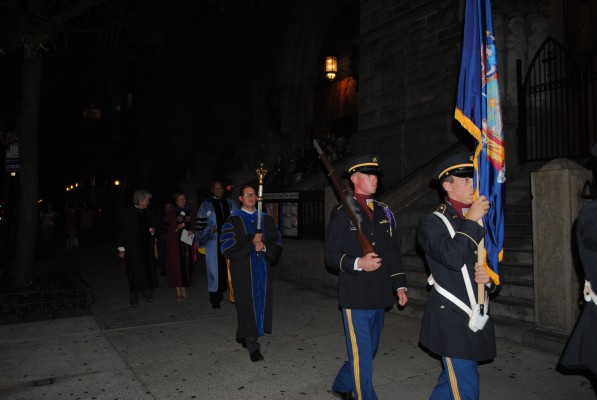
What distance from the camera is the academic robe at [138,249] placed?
26.5 ft

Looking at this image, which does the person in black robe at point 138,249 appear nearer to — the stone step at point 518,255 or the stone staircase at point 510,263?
the stone staircase at point 510,263

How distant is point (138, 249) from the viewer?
8.28 m

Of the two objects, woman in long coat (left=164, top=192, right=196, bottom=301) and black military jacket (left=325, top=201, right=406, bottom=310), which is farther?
woman in long coat (left=164, top=192, right=196, bottom=301)

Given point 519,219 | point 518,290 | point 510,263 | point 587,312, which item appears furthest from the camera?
point 519,219

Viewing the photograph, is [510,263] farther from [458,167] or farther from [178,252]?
[178,252]

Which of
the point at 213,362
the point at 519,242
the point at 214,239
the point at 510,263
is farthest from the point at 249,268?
the point at 519,242

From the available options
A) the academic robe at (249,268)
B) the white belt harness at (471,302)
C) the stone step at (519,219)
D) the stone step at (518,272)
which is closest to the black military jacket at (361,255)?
the white belt harness at (471,302)

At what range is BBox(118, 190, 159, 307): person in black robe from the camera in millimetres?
8039

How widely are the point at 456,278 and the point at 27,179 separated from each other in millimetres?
8225

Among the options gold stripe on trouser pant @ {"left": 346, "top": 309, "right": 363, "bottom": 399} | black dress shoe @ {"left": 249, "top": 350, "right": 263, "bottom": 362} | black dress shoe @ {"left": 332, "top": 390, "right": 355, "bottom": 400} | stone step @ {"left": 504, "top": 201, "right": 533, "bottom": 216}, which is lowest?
black dress shoe @ {"left": 249, "top": 350, "right": 263, "bottom": 362}

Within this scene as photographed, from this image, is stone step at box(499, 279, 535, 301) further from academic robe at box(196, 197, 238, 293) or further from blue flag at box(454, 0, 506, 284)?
academic robe at box(196, 197, 238, 293)

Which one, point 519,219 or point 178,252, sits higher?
point 519,219

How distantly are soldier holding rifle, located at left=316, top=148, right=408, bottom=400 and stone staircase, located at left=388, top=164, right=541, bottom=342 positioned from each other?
154 centimetres

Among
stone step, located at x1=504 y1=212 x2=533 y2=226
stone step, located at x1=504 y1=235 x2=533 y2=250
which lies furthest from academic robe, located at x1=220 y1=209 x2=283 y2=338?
stone step, located at x1=504 y1=212 x2=533 y2=226
